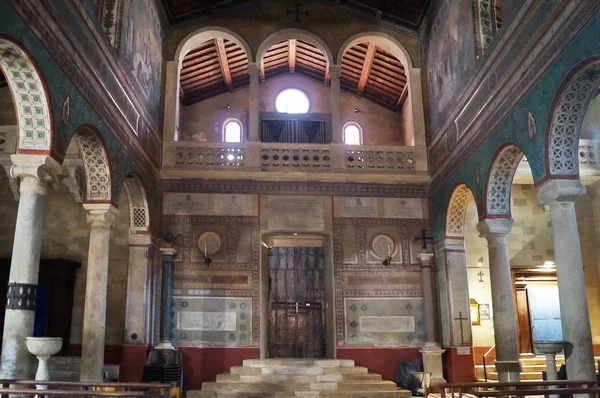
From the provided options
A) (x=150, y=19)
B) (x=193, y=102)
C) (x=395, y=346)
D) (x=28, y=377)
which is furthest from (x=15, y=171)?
(x=193, y=102)

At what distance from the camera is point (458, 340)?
1302cm

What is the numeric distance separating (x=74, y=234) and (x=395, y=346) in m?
8.14

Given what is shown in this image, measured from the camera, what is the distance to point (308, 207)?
14.2m

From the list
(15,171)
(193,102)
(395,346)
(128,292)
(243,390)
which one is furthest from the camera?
(193,102)

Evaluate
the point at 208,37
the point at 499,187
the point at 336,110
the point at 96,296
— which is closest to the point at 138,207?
the point at 96,296

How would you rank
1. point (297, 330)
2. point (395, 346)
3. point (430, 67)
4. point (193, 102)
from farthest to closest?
point (193, 102) → point (297, 330) → point (430, 67) → point (395, 346)

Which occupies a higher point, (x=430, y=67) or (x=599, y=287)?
(x=430, y=67)

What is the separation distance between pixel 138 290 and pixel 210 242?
6.68 feet

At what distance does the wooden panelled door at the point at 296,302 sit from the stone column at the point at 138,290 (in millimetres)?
3781

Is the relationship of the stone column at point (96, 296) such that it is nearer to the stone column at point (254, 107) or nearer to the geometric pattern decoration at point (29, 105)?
the geometric pattern decoration at point (29, 105)

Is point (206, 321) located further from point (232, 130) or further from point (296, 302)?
point (232, 130)

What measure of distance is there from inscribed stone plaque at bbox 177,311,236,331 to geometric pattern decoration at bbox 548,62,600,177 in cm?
790

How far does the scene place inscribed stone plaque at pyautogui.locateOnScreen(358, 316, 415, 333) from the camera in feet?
45.0

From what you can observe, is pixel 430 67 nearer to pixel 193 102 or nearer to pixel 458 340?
pixel 458 340
